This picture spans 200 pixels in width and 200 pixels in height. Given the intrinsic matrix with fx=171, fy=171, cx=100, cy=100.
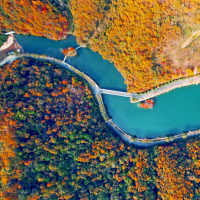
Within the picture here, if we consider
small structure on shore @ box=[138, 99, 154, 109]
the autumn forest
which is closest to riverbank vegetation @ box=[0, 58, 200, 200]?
the autumn forest

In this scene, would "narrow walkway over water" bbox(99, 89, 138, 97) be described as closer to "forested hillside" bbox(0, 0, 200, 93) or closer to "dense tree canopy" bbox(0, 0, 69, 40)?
"forested hillside" bbox(0, 0, 200, 93)

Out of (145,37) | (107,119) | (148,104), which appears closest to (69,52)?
(145,37)

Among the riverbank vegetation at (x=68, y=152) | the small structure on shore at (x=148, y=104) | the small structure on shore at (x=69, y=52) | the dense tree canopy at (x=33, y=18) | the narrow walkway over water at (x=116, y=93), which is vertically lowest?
the riverbank vegetation at (x=68, y=152)

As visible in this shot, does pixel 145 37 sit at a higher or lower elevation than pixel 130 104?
higher

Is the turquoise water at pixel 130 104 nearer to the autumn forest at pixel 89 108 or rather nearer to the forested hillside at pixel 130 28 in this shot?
the forested hillside at pixel 130 28

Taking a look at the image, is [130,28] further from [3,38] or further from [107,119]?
[3,38]

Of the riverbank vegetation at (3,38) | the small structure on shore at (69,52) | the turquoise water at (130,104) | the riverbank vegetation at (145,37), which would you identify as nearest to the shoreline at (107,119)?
the turquoise water at (130,104)

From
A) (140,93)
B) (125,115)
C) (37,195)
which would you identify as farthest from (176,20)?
(37,195)
